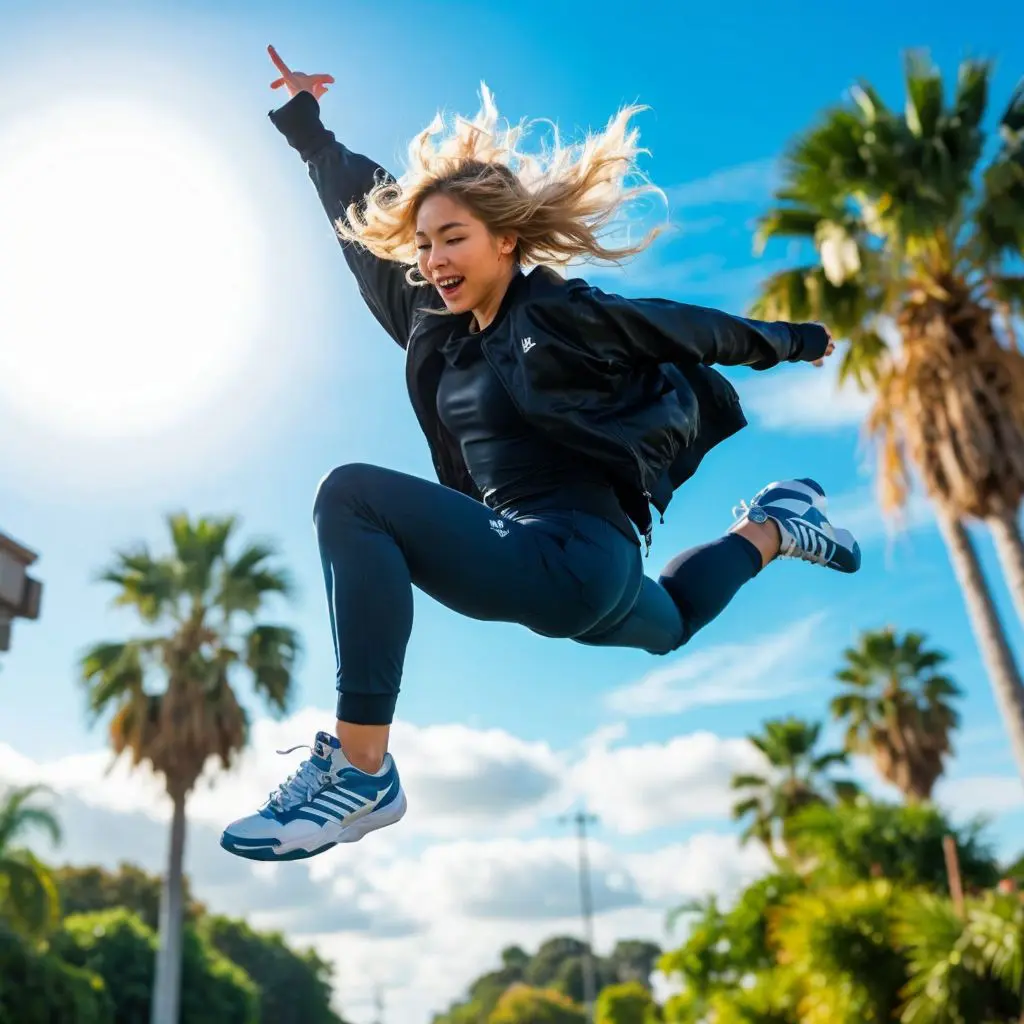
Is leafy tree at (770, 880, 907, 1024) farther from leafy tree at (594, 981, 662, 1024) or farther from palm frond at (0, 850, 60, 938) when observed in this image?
leafy tree at (594, 981, 662, 1024)

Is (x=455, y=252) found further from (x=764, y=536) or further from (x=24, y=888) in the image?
(x=24, y=888)

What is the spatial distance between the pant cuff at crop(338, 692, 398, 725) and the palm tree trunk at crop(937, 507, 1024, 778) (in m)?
10.7

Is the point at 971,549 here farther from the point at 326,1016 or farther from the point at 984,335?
the point at 326,1016

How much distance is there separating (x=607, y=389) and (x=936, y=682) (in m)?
25.6

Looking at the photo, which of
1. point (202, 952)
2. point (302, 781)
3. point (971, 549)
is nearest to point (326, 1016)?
point (202, 952)

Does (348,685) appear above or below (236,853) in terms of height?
above

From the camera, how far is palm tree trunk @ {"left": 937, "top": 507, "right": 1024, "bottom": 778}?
1170 cm

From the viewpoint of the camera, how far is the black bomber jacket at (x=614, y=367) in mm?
2447

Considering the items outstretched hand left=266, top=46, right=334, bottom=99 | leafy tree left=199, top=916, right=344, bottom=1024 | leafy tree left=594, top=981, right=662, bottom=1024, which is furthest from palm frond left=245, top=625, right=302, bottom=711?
leafy tree left=594, top=981, right=662, bottom=1024

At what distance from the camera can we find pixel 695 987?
66.9ft

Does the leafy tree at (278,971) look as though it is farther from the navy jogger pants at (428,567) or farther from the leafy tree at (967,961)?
the navy jogger pants at (428,567)

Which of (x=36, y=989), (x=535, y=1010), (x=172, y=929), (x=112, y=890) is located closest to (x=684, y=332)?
(x=36, y=989)

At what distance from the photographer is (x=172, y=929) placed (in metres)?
21.3

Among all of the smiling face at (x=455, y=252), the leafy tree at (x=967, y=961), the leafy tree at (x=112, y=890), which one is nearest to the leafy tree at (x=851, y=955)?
the leafy tree at (x=967, y=961)
